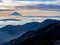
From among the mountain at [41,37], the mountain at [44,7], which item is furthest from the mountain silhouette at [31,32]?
the mountain at [44,7]

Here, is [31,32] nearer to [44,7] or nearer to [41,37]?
[41,37]

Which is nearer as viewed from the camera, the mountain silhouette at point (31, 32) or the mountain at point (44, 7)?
the mountain silhouette at point (31, 32)

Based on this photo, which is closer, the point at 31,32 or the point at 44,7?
the point at 31,32

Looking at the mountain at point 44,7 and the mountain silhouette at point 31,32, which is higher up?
the mountain at point 44,7

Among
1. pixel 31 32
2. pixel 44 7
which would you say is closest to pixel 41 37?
pixel 31 32

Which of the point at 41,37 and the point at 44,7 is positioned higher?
the point at 44,7

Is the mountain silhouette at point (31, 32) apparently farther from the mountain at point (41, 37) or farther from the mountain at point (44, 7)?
the mountain at point (44, 7)

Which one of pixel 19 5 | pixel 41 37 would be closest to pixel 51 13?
pixel 19 5

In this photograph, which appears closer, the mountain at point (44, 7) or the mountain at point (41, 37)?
the mountain at point (41, 37)

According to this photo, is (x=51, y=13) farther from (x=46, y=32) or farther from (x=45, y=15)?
(x=46, y=32)
